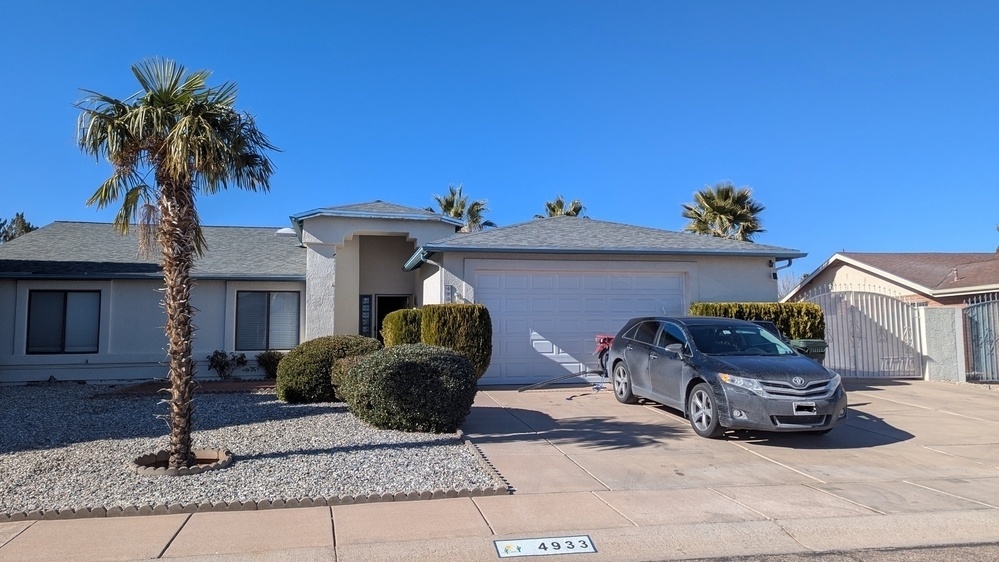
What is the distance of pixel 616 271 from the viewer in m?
14.8

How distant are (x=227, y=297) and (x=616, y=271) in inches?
397

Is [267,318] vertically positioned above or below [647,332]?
above

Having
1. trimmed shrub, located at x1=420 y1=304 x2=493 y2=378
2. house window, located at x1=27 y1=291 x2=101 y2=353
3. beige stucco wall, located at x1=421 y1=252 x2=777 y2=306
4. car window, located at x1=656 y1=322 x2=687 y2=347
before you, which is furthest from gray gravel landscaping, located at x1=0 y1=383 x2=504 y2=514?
house window, located at x1=27 y1=291 x2=101 y2=353

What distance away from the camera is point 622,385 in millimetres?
11438

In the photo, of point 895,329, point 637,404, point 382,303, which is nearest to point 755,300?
point 895,329

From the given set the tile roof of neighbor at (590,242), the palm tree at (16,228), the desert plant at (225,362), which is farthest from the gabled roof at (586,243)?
the palm tree at (16,228)

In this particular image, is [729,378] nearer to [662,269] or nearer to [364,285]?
[662,269]

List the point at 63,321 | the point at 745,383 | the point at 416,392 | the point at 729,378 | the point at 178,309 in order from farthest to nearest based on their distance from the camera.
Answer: the point at 63,321
the point at 416,392
the point at 729,378
the point at 745,383
the point at 178,309

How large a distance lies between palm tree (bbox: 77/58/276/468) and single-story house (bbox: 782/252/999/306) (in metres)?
15.5

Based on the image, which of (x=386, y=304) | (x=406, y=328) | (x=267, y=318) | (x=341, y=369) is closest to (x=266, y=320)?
(x=267, y=318)

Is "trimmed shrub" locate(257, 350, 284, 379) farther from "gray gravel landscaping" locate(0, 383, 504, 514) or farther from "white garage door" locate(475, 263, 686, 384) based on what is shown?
"white garage door" locate(475, 263, 686, 384)

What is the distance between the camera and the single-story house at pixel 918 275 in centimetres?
1852

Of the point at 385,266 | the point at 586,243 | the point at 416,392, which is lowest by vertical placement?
the point at 416,392

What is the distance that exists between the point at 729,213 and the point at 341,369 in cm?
1972
